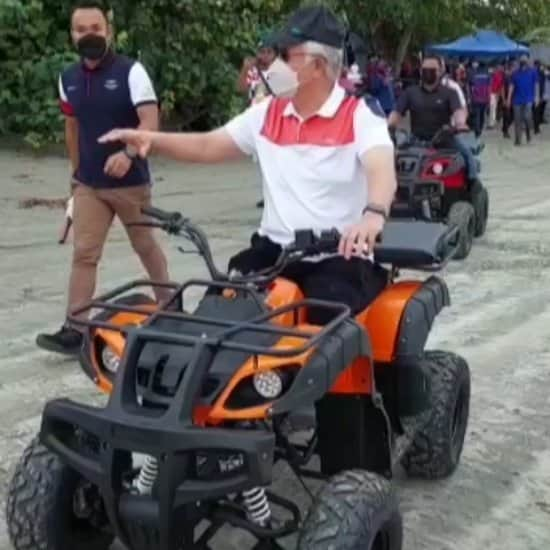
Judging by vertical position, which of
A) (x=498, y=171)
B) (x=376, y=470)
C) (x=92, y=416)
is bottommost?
(x=498, y=171)

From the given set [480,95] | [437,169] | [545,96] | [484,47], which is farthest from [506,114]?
[437,169]

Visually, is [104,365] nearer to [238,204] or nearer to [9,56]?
[238,204]

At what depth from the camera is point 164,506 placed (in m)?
3.33

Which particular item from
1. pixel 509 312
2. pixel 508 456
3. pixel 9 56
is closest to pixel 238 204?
pixel 9 56

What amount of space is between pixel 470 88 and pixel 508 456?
27.9m

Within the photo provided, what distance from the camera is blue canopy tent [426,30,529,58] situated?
1479 inches

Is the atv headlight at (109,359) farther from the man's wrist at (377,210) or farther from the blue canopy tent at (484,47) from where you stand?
the blue canopy tent at (484,47)

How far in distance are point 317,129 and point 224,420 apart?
3.74 feet

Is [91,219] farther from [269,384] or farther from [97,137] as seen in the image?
[269,384]

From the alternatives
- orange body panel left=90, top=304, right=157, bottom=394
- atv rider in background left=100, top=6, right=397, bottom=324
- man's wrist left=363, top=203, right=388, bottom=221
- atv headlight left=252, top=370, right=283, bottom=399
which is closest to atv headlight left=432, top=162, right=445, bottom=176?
atv rider in background left=100, top=6, right=397, bottom=324

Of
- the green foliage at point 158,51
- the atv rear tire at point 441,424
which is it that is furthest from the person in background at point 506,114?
the atv rear tire at point 441,424

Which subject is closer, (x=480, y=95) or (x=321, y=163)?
(x=321, y=163)

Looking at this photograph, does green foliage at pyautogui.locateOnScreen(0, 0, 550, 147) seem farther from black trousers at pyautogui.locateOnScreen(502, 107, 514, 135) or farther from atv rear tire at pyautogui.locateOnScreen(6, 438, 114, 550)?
atv rear tire at pyautogui.locateOnScreen(6, 438, 114, 550)

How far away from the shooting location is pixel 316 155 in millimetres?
4152
